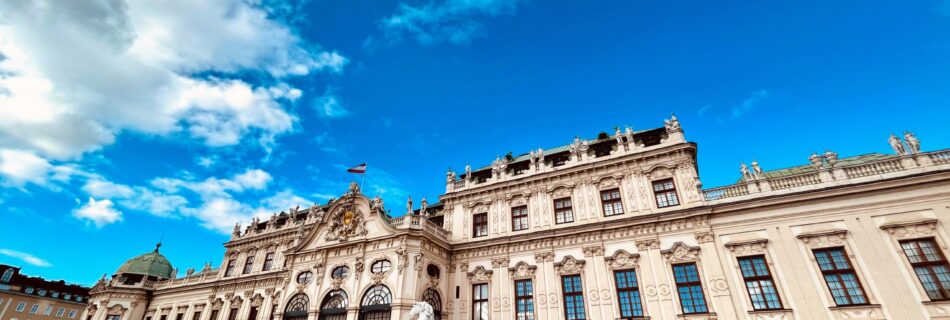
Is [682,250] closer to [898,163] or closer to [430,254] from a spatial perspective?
[898,163]

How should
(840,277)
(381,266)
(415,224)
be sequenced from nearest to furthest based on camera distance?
(840,277) → (381,266) → (415,224)

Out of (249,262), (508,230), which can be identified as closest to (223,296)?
(249,262)

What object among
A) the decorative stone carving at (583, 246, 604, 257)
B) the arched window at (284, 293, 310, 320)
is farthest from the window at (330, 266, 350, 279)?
the decorative stone carving at (583, 246, 604, 257)

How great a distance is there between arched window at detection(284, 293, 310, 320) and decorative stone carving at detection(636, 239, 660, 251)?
20.6m

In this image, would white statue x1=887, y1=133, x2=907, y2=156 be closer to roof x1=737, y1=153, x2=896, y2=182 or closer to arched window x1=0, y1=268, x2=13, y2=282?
roof x1=737, y1=153, x2=896, y2=182

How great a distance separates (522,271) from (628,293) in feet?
20.1

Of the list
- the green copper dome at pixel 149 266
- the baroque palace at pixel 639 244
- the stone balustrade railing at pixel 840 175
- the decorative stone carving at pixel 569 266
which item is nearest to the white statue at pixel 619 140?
the baroque palace at pixel 639 244

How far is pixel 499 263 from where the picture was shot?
25.9 meters

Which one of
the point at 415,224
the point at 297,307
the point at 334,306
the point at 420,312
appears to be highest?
the point at 415,224

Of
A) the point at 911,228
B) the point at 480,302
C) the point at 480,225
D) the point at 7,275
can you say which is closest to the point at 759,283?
the point at 911,228

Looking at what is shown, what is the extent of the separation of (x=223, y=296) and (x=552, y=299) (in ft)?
99.2

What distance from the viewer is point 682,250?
2139cm

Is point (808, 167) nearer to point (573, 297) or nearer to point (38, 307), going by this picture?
point (573, 297)

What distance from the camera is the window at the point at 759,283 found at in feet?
61.9
